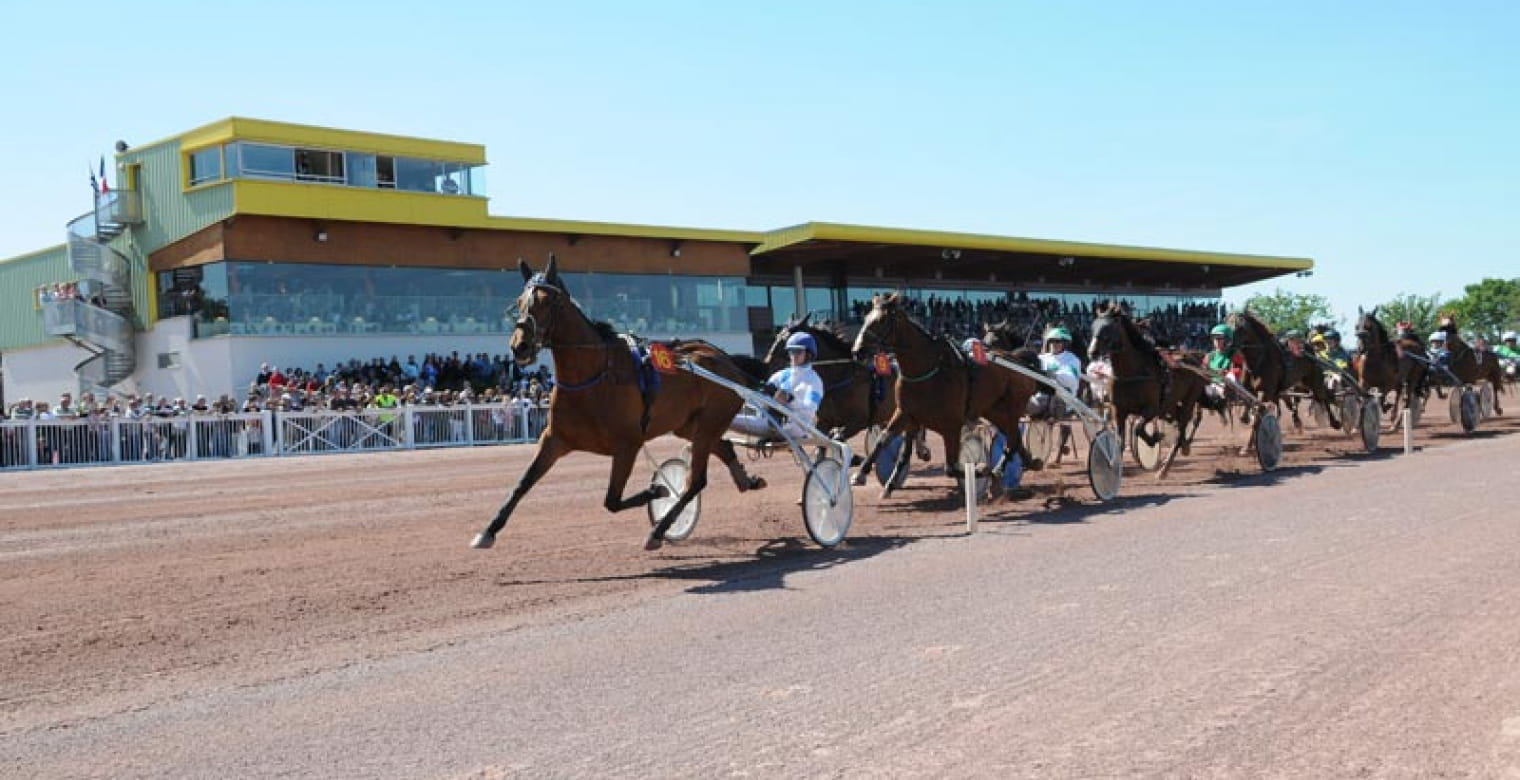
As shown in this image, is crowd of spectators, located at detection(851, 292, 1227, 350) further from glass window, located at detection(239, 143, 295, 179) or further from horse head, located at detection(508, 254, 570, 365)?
horse head, located at detection(508, 254, 570, 365)

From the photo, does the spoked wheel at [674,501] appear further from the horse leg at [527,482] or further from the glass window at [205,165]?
the glass window at [205,165]

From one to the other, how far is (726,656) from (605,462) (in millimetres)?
14207

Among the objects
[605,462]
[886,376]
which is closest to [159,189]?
[605,462]

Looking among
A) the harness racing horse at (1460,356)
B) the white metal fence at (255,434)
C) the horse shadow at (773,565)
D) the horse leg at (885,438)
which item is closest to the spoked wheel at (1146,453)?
the horse leg at (885,438)

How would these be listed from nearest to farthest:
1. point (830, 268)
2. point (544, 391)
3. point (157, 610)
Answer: point (157, 610)
point (544, 391)
point (830, 268)

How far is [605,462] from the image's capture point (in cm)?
2022

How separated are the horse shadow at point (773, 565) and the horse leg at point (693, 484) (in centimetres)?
29

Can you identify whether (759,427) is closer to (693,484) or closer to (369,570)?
(693,484)

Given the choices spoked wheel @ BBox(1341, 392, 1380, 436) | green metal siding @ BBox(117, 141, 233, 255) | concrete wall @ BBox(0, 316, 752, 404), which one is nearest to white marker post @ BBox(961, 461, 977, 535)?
spoked wheel @ BBox(1341, 392, 1380, 436)

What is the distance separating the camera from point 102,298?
34156 mm

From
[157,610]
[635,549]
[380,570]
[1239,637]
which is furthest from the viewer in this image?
[635,549]

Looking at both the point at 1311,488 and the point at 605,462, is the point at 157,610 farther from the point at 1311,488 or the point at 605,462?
the point at 605,462

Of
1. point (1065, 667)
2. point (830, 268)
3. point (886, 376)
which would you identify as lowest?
point (1065, 667)

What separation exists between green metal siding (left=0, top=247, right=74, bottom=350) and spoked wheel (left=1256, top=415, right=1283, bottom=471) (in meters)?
33.3
